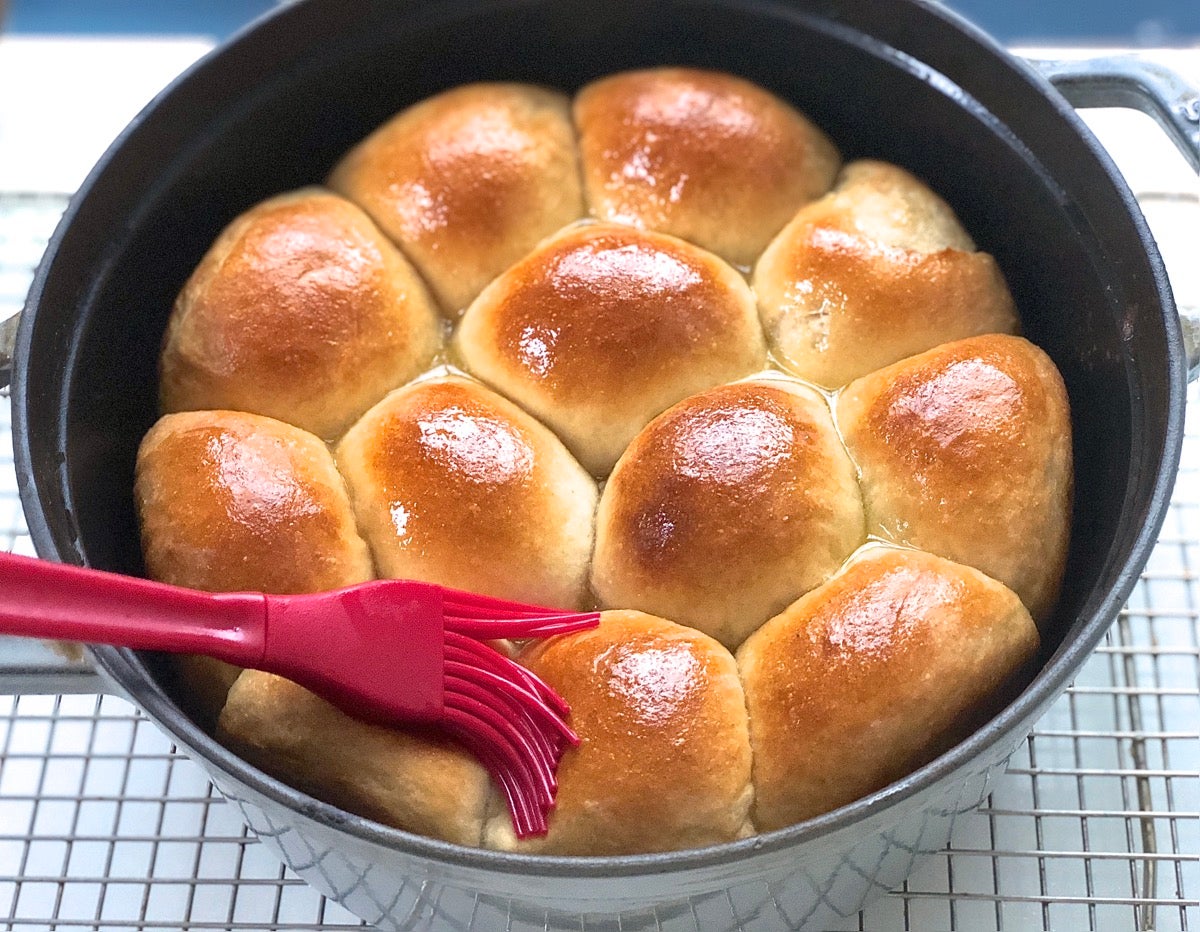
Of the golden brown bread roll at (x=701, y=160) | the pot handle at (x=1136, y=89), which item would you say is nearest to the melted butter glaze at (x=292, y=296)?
the golden brown bread roll at (x=701, y=160)

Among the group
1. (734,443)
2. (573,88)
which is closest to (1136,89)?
(734,443)

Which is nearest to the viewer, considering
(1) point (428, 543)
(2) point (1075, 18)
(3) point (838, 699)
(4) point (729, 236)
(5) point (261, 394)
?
(3) point (838, 699)

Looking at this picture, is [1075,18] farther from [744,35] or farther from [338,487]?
[338,487]

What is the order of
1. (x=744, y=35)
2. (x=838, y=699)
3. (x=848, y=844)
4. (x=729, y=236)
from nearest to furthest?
(x=848, y=844) → (x=838, y=699) → (x=729, y=236) → (x=744, y=35)

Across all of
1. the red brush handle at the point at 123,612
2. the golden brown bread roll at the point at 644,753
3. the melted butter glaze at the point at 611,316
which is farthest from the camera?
the melted butter glaze at the point at 611,316

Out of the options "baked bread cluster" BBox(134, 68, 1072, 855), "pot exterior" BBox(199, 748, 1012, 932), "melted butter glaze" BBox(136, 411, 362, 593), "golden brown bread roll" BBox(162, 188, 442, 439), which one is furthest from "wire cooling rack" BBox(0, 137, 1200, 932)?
"golden brown bread roll" BBox(162, 188, 442, 439)

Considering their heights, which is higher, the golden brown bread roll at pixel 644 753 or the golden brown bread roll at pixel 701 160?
the golden brown bread roll at pixel 701 160

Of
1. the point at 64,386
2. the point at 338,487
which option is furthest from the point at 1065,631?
the point at 64,386

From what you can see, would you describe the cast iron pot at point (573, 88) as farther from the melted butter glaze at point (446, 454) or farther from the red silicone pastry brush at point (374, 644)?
the melted butter glaze at point (446, 454)
